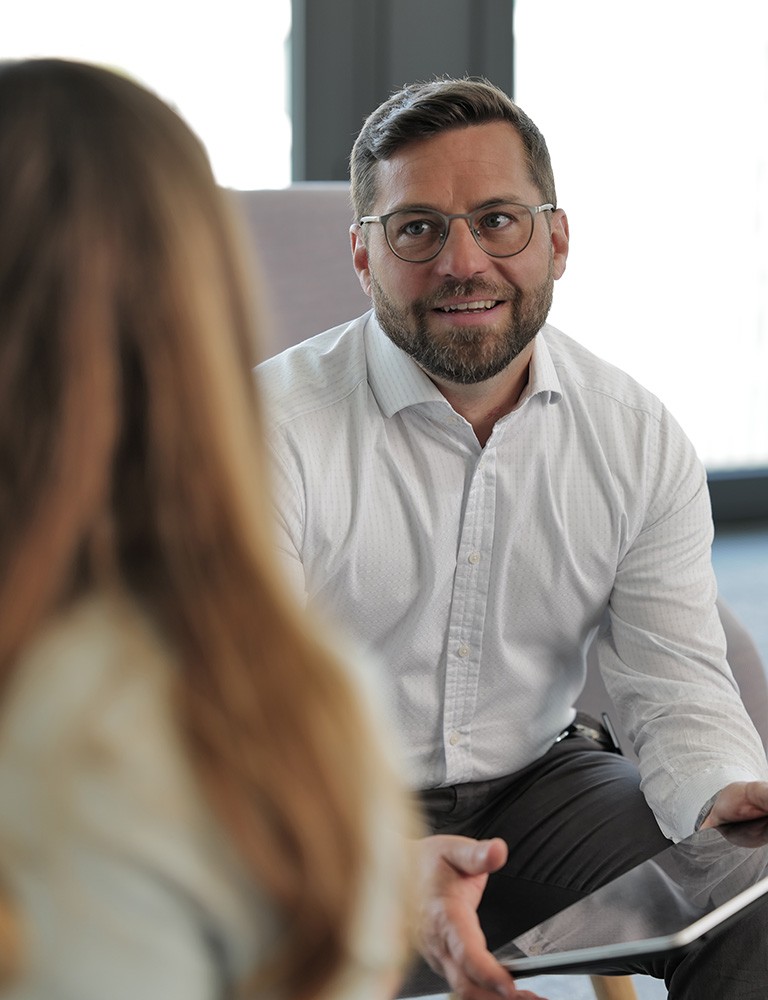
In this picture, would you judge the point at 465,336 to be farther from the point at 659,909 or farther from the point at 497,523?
the point at 659,909

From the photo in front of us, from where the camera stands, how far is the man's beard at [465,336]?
1.53 m

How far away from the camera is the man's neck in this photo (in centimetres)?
155

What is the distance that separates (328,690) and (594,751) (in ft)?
3.33

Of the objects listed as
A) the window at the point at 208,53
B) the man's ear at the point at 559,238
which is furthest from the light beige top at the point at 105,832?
the window at the point at 208,53

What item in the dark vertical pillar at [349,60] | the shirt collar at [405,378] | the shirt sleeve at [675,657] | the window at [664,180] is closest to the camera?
the shirt sleeve at [675,657]

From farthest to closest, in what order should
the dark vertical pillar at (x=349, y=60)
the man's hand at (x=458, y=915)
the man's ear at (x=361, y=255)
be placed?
1. the dark vertical pillar at (x=349, y=60)
2. the man's ear at (x=361, y=255)
3. the man's hand at (x=458, y=915)

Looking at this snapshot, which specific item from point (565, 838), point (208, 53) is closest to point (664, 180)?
point (208, 53)

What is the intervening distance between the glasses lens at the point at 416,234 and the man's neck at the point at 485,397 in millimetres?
146

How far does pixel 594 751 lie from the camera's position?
60.9 inches

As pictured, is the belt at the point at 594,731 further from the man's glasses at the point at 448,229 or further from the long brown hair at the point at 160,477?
the long brown hair at the point at 160,477

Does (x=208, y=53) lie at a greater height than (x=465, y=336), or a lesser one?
greater

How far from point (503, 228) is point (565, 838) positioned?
2.28 feet

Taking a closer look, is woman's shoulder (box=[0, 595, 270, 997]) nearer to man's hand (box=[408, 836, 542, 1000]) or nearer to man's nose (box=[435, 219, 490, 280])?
man's hand (box=[408, 836, 542, 1000])

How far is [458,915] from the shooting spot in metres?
1.09
